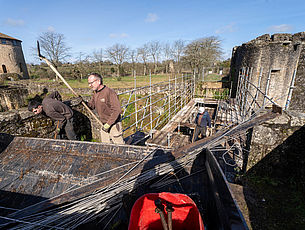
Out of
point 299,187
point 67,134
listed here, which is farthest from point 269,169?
point 67,134

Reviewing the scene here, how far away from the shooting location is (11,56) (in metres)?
32.4

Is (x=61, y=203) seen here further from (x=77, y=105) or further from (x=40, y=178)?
(x=77, y=105)

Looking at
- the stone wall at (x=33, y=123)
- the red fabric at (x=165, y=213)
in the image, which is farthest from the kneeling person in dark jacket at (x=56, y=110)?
the red fabric at (x=165, y=213)

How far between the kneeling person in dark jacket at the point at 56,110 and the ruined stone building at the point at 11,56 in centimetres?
3716

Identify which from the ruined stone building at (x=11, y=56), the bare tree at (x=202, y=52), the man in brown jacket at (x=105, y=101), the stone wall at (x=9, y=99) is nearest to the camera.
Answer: the man in brown jacket at (x=105, y=101)

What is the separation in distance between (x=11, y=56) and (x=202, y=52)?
130ft

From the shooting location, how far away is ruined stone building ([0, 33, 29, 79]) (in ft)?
102

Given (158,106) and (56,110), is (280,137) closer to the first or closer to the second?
(56,110)

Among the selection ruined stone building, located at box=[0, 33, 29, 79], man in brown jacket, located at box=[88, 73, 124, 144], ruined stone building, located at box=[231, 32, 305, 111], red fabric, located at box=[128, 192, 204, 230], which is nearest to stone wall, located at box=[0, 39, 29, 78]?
ruined stone building, located at box=[0, 33, 29, 79]

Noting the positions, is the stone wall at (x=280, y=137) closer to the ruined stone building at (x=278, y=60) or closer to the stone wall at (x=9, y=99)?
the ruined stone building at (x=278, y=60)

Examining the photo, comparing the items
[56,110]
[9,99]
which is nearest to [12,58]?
[9,99]

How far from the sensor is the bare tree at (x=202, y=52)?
Answer: 20.7 m

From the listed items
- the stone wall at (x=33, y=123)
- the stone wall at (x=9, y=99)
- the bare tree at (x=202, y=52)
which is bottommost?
the stone wall at (x=9, y=99)

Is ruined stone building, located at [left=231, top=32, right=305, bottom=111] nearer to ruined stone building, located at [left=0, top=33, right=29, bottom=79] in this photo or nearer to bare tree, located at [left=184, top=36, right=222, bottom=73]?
bare tree, located at [left=184, top=36, right=222, bottom=73]
